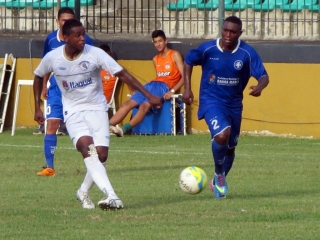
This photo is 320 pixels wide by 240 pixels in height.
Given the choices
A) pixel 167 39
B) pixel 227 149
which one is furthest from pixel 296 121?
pixel 227 149

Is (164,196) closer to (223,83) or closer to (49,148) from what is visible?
(223,83)

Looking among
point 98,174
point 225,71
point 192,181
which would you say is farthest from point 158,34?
point 98,174

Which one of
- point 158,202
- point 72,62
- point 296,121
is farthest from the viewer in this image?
point 296,121

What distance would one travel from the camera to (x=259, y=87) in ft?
29.2

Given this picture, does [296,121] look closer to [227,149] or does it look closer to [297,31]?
[297,31]

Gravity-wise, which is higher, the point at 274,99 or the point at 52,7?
the point at 52,7

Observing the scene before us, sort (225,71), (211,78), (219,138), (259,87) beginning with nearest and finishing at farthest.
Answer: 1. (259,87)
2. (219,138)
3. (225,71)
4. (211,78)

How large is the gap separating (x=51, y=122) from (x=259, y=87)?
10.9 ft

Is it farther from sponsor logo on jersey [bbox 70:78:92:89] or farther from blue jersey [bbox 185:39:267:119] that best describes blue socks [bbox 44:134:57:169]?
sponsor logo on jersey [bbox 70:78:92:89]

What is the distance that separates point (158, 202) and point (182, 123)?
7.87m

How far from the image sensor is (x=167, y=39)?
17.5m

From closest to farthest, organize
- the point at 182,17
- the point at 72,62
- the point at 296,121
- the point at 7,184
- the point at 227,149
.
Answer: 1. the point at 72,62
2. the point at 227,149
3. the point at 7,184
4. the point at 296,121
5. the point at 182,17

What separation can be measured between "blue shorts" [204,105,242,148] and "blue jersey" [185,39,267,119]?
0.07 meters

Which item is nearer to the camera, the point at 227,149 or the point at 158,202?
the point at 158,202
